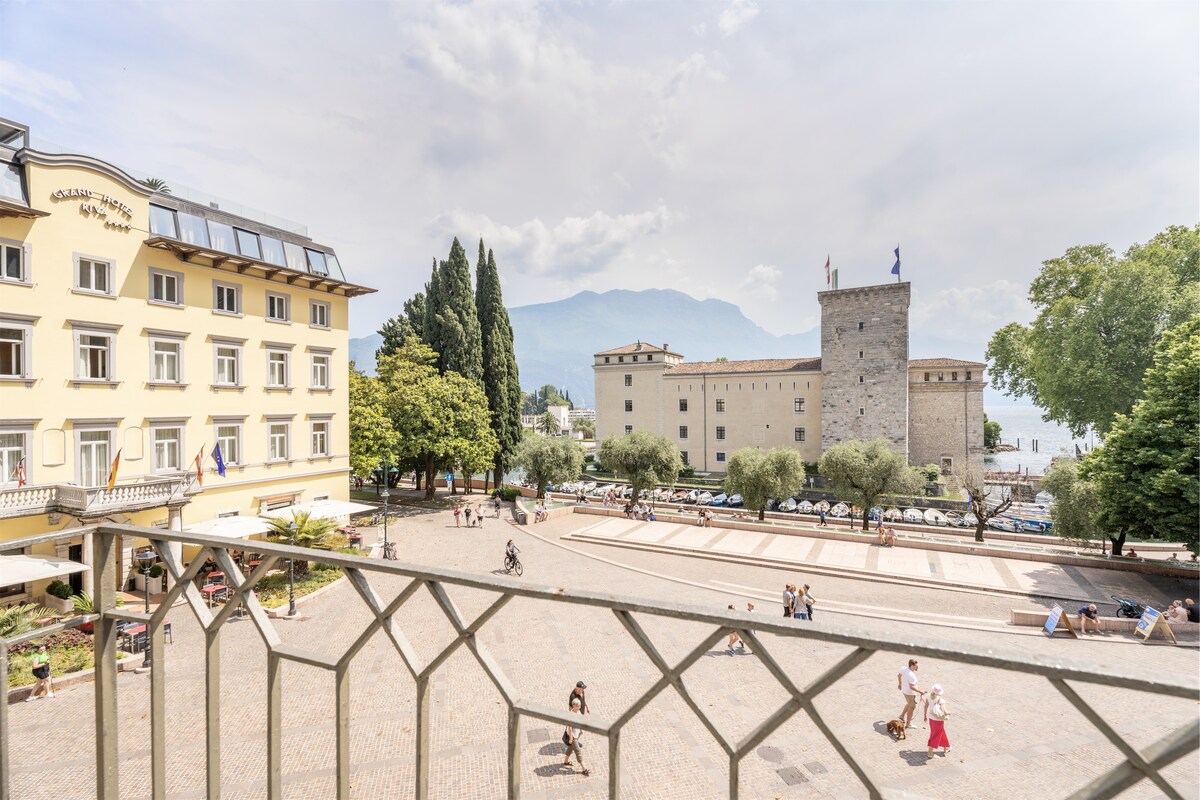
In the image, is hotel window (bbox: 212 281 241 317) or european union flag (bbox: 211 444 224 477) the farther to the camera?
hotel window (bbox: 212 281 241 317)

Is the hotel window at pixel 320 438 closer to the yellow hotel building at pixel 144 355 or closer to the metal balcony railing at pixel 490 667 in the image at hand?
the yellow hotel building at pixel 144 355

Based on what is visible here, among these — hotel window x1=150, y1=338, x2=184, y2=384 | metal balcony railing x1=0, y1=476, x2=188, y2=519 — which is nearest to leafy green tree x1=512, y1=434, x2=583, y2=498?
hotel window x1=150, y1=338, x2=184, y2=384

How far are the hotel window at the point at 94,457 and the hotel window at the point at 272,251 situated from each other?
890cm

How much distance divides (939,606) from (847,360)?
40593mm

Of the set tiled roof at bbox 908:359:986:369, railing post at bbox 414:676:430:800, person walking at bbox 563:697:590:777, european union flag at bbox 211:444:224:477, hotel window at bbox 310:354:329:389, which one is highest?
tiled roof at bbox 908:359:986:369

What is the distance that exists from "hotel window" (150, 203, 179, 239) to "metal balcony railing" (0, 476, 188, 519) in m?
8.84

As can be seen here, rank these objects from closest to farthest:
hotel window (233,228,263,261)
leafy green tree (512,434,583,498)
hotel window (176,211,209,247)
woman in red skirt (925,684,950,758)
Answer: woman in red skirt (925,684,950,758), hotel window (176,211,209,247), hotel window (233,228,263,261), leafy green tree (512,434,583,498)

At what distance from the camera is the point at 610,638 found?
1441cm

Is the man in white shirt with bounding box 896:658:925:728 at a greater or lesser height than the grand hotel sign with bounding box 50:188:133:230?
lesser

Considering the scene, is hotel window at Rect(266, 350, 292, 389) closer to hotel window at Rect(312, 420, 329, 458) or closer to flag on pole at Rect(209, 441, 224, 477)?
hotel window at Rect(312, 420, 329, 458)

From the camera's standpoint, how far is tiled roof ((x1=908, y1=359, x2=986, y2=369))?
2240 inches

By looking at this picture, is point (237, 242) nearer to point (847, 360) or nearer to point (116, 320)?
point (116, 320)

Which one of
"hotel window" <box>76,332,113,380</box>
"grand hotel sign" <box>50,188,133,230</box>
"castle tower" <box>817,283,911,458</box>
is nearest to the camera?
"grand hotel sign" <box>50,188,133,230</box>

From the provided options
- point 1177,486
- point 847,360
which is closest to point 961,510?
point 847,360
